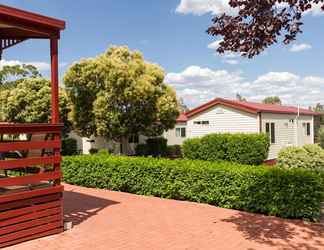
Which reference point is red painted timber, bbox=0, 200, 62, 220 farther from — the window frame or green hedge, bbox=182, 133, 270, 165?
the window frame

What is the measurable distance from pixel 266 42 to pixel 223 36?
1.92 feet

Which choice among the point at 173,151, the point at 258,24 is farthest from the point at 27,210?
the point at 173,151

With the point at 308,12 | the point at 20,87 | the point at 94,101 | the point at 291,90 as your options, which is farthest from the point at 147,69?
the point at 291,90

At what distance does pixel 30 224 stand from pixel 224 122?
1561cm

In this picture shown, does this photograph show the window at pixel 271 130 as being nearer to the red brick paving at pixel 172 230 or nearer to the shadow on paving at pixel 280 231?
the red brick paving at pixel 172 230

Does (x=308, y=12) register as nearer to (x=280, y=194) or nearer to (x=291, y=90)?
(x=280, y=194)

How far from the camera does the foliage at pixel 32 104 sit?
71.6 feet

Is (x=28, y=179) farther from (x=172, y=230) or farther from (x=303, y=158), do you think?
(x=303, y=158)

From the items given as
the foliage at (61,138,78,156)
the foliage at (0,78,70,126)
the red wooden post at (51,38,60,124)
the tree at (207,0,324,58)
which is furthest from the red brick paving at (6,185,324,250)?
the foliage at (61,138,78,156)

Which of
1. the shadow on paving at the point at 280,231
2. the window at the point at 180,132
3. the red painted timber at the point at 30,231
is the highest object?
the window at the point at 180,132

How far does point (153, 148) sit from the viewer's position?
74.9 ft

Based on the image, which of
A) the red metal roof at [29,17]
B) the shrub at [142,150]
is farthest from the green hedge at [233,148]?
the red metal roof at [29,17]

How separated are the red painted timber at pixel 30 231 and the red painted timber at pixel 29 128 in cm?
155

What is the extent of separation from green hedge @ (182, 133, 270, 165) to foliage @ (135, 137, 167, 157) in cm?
520
